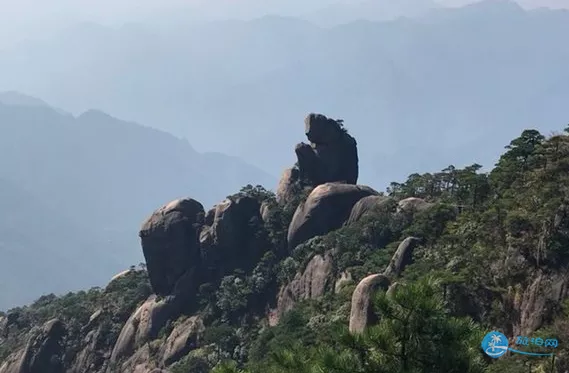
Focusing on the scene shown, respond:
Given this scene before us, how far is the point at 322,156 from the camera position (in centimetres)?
4556

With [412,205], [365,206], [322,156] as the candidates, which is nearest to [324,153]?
[322,156]

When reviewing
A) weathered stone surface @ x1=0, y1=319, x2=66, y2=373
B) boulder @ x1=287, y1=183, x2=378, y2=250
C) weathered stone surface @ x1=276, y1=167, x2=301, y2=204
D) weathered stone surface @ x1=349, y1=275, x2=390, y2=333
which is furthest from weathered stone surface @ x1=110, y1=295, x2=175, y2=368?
weathered stone surface @ x1=349, y1=275, x2=390, y2=333

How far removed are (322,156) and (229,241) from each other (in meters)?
8.81

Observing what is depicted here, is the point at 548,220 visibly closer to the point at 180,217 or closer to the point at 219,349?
the point at 219,349

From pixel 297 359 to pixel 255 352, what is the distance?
2186 centimetres

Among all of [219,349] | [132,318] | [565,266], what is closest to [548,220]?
[565,266]

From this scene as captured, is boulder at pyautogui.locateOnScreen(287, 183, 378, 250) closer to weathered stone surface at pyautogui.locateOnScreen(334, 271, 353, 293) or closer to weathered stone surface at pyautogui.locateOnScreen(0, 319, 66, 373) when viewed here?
weathered stone surface at pyautogui.locateOnScreen(334, 271, 353, 293)

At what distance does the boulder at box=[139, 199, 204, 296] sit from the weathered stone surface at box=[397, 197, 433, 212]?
15.2m

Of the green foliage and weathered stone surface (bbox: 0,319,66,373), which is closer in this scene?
weathered stone surface (bbox: 0,319,66,373)

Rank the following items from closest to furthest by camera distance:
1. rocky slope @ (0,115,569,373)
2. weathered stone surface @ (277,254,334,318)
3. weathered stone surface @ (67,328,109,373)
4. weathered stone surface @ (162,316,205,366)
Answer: rocky slope @ (0,115,569,373) < weathered stone surface @ (277,254,334,318) < weathered stone surface @ (162,316,205,366) < weathered stone surface @ (67,328,109,373)

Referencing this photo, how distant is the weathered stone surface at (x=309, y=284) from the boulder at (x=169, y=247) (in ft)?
28.5

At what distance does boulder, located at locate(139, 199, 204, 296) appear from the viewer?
4491cm

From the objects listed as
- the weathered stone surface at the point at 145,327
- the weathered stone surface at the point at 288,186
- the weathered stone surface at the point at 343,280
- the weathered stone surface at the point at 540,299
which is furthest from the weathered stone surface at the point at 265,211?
the weathered stone surface at the point at 540,299

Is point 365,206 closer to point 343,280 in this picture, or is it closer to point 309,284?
point 309,284
